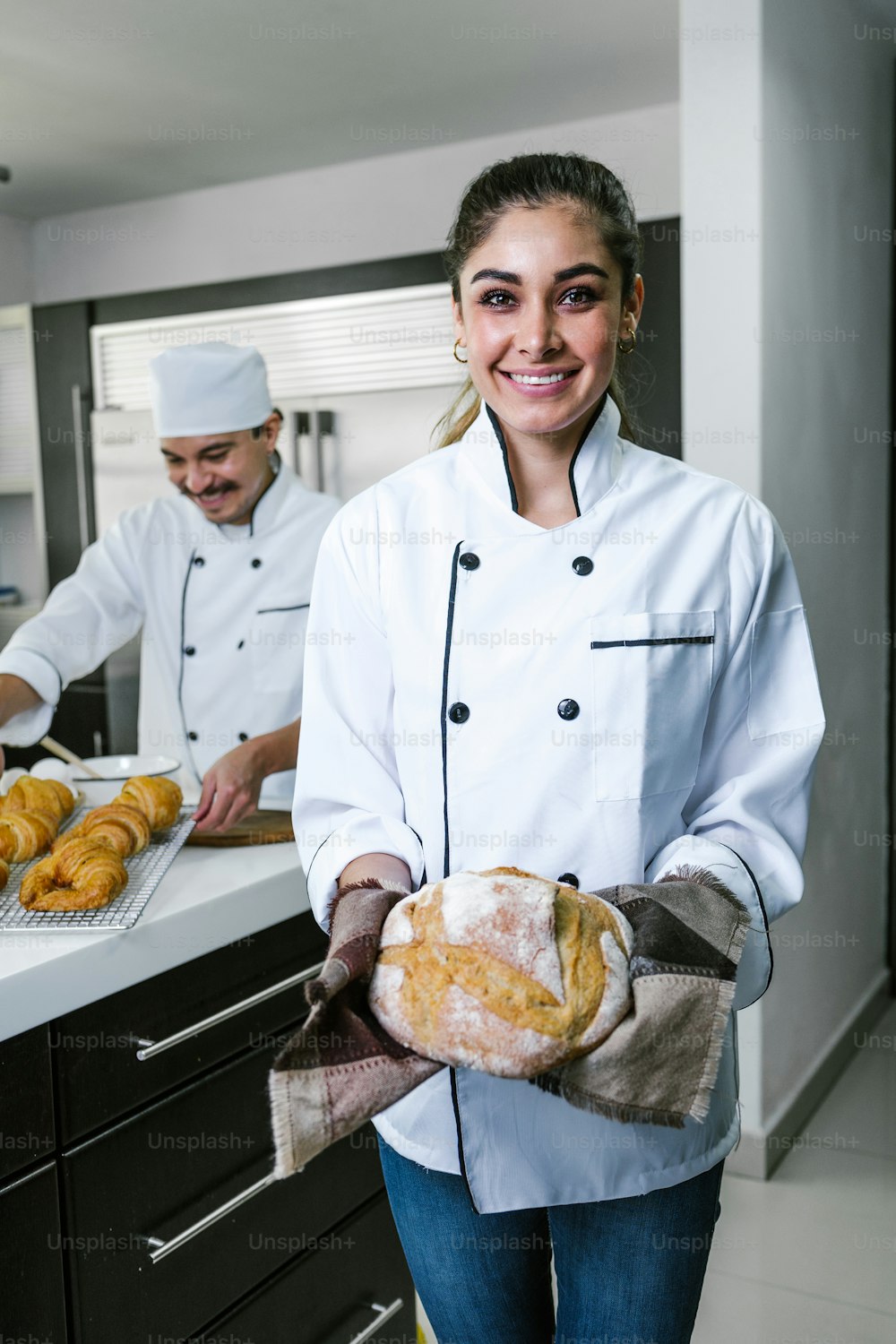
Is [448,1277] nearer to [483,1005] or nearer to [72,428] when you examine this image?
[483,1005]

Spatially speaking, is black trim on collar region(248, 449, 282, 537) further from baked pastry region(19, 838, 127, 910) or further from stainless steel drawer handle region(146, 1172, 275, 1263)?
stainless steel drawer handle region(146, 1172, 275, 1263)

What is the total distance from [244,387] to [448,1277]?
1704 millimetres

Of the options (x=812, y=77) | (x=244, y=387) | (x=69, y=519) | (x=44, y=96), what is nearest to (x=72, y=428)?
(x=69, y=519)

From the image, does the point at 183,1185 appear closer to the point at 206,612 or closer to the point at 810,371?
the point at 206,612

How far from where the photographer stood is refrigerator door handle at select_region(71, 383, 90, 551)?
3.58 meters

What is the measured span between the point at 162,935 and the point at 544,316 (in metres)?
0.89

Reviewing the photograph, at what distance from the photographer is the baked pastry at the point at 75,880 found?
143cm

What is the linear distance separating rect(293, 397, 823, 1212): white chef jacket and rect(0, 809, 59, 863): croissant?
0.61 metres

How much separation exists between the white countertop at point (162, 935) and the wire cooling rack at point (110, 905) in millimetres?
13

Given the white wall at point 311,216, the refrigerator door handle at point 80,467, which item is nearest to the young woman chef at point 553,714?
the refrigerator door handle at point 80,467

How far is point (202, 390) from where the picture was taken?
89.3 inches

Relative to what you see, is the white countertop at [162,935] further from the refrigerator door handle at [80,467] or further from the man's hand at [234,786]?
the refrigerator door handle at [80,467]

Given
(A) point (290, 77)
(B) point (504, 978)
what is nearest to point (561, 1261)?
(B) point (504, 978)

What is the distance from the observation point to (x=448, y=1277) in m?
1.12
